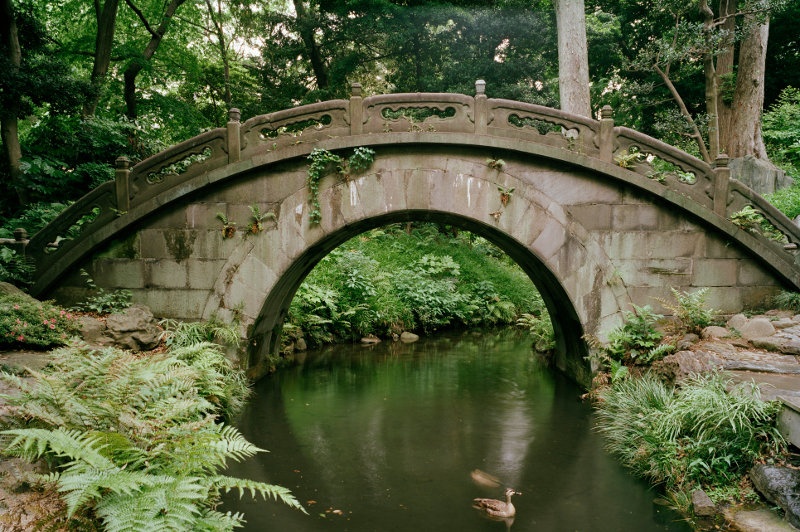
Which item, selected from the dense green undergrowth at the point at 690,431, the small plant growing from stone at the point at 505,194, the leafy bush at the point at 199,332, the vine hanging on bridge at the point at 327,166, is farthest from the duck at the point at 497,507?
Answer: the vine hanging on bridge at the point at 327,166

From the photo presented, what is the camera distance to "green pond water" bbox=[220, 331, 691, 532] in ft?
16.5

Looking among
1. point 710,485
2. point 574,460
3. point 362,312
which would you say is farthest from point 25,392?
point 362,312

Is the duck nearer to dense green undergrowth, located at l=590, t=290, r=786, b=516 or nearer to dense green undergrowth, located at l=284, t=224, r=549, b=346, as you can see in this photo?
dense green undergrowth, located at l=590, t=290, r=786, b=516

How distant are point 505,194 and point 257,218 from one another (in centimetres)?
353

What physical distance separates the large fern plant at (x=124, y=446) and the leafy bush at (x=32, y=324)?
1336 mm

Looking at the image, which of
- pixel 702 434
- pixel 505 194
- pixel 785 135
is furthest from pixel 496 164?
pixel 785 135

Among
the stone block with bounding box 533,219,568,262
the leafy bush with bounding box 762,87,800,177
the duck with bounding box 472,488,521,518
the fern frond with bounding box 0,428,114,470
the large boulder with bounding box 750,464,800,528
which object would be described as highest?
the leafy bush with bounding box 762,87,800,177

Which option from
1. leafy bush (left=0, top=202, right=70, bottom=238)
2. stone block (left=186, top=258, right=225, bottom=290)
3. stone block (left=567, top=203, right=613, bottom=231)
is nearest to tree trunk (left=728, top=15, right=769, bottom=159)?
stone block (left=567, top=203, right=613, bottom=231)

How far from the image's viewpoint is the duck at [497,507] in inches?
197

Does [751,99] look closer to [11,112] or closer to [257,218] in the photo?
[257,218]

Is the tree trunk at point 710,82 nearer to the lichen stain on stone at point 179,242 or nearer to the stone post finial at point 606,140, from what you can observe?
the stone post finial at point 606,140

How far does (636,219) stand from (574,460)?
3.49 metres

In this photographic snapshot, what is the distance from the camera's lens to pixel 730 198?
778 centimetres

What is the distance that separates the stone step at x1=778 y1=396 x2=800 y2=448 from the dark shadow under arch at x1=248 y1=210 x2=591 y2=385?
11.0ft
